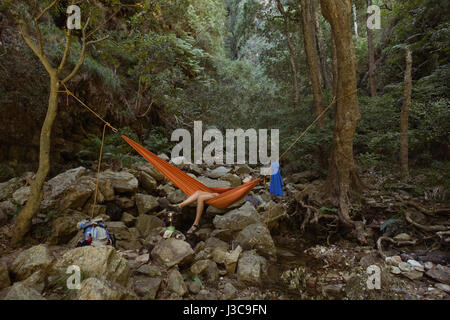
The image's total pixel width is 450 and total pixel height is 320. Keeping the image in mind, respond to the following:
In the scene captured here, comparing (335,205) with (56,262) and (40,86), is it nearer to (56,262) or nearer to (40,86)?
(56,262)

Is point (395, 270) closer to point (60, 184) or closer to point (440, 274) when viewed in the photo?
point (440, 274)

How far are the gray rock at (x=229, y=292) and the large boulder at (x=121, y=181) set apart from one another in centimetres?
151

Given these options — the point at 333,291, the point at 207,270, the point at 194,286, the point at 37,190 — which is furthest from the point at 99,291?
the point at 333,291

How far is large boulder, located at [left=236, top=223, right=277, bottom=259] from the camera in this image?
2.14 metres

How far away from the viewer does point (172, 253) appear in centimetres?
181

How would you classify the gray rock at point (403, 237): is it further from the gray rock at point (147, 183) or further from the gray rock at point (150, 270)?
the gray rock at point (147, 183)

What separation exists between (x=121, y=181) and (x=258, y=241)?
5.22 ft

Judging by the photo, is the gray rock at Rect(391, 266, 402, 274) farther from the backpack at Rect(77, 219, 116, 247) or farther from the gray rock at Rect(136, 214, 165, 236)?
the backpack at Rect(77, 219, 116, 247)

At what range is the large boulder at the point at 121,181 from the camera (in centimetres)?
255

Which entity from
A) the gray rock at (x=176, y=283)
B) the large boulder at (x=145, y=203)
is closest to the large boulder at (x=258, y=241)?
the gray rock at (x=176, y=283)

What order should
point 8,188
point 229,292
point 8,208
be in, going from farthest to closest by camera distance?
point 8,188 → point 8,208 → point 229,292

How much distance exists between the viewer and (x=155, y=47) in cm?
371

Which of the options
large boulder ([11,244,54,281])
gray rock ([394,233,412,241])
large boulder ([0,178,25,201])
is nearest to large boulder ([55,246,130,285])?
large boulder ([11,244,54,281])
